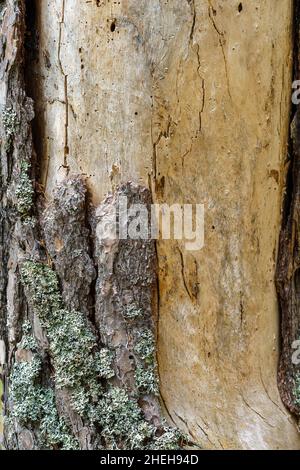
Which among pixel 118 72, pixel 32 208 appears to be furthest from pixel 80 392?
pixel 118 72

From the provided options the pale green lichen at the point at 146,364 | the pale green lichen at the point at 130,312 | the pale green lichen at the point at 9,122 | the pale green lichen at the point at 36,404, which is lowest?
the pale green lichen at the point at 36,404

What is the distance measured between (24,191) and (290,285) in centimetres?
98

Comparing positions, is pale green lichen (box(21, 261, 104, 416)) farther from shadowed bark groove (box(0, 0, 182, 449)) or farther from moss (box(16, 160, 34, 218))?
moss (box(16, 160, 34, 218))

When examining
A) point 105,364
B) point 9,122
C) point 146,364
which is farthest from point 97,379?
point 9,122

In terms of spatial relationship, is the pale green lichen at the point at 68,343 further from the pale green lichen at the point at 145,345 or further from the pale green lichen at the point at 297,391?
the pale green lichen at the point at 297,391

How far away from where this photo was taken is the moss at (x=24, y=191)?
1.61 meters

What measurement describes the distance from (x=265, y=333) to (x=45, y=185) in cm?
91

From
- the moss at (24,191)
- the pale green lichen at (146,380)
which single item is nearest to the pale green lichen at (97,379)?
the pale green lichen at (146,380)

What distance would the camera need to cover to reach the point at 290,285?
175 centimetres

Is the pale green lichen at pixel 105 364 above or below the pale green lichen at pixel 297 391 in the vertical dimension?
above

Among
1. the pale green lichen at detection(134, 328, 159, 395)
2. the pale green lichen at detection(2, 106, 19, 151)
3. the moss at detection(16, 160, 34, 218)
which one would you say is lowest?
the pale green lichen at detection(134, 328, 159, 395)

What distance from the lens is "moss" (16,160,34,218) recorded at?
1609 mm

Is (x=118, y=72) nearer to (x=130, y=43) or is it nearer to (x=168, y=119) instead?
(x=130, y=43)

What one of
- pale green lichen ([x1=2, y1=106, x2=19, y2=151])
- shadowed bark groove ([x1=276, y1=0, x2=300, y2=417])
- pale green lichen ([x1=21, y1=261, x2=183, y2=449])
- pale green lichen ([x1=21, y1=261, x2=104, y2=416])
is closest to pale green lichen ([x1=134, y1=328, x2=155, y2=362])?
pale green lichen ([x1=21, y1=261, x2=183, y2=449])
